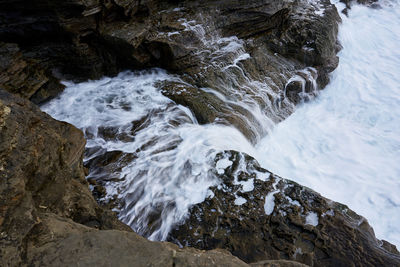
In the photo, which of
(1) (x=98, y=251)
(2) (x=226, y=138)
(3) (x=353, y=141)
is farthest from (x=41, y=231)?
(3) (x=353, y=141)

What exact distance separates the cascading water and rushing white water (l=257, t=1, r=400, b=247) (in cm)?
2

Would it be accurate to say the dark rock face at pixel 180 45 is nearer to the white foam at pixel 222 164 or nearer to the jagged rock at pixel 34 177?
the white foam at pixel 222 164

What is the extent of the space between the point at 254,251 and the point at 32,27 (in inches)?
226

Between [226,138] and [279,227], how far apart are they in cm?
213

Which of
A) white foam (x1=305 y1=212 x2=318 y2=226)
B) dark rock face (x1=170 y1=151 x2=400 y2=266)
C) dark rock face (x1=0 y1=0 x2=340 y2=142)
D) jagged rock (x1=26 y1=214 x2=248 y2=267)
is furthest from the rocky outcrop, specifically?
dark rock face (x1=0 y1=0 x2=340 y2=142)

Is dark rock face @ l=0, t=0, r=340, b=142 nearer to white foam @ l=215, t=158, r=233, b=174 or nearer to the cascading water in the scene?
the cascading water

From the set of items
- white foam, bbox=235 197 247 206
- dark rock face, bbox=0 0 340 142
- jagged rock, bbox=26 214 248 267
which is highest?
jagged rock, bbox=26 214 248 267

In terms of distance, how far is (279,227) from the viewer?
11.9 ft

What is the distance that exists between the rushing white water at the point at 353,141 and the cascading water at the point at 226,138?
0.08ft

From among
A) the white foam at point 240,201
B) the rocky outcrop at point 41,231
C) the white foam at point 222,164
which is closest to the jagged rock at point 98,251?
the rocky outcrop at point 41,231

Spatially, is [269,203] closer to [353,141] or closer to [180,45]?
[353,141]

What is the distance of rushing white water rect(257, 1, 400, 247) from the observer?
17.9ft

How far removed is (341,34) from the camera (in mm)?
9828

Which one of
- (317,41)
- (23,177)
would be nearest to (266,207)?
(23,177)
